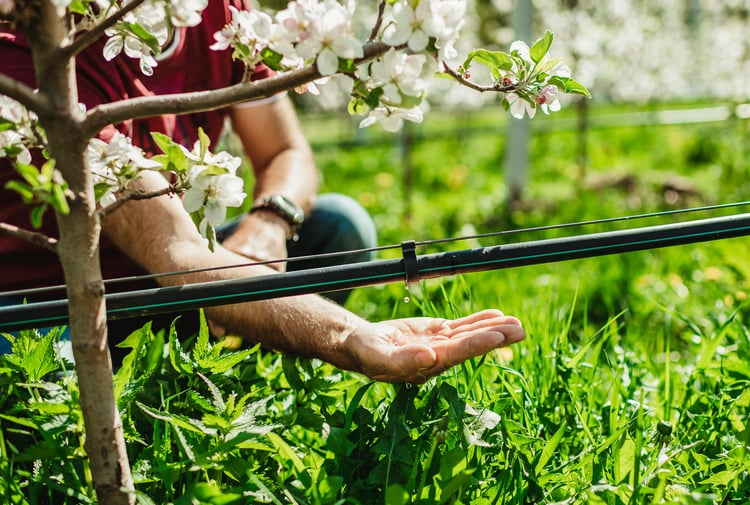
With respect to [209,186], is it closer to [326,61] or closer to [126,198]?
[126,198]

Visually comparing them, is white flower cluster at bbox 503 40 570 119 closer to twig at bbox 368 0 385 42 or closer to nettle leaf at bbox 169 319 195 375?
twig at bbox 368 0 385 42

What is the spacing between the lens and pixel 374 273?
1.15m

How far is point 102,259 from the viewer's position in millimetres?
1846

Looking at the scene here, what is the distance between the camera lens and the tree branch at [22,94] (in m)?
0.86

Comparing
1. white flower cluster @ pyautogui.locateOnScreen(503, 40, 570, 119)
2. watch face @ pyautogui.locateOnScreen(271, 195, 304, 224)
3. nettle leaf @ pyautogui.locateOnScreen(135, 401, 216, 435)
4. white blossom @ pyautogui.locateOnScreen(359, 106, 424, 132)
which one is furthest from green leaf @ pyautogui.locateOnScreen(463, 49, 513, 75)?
watch face @ pyautogui.locateOnScreen(271, 195, 304, 224)

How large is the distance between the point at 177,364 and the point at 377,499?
1.47ft

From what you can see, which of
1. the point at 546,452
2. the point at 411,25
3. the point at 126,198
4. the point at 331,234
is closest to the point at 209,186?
the point at 126,198

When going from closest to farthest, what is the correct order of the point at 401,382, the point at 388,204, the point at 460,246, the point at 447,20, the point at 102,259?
the point at 447,20 → the point at 401,382 → the point at 102,259 → the point at 460,246 → the point at 388,204

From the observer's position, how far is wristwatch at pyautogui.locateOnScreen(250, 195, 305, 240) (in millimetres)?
2080

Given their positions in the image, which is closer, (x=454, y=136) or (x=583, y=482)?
(x=583, y=482)

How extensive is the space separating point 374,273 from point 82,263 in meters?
0.45

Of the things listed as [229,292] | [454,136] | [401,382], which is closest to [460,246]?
[401,382]

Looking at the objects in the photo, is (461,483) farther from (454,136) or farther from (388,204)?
(454,136)

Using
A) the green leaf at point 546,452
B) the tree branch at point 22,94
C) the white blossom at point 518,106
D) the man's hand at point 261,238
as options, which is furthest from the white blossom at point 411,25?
the man's hand at point 261,238
